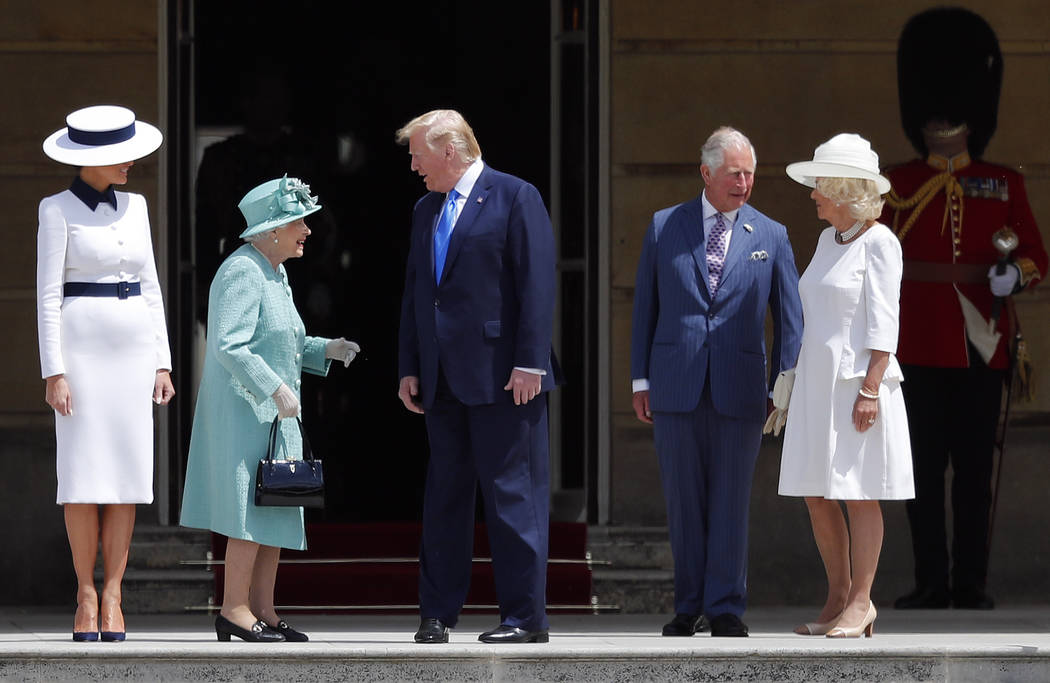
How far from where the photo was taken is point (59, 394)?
22.2 feet

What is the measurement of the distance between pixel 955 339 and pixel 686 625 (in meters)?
2.34

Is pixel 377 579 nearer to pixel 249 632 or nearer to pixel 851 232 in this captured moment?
pixel 249 632

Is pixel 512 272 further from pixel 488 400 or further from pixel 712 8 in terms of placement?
pixel 712 8

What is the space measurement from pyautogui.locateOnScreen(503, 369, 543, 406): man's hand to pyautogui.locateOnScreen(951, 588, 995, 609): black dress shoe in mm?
3041

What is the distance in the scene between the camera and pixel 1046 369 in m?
9.23

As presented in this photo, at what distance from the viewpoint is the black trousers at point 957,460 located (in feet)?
29.2

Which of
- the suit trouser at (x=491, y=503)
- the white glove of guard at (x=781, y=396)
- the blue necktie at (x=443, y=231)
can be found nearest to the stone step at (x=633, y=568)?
the white glove of guard at (x=781, y=396)

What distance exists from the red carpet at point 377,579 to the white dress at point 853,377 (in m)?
1.95

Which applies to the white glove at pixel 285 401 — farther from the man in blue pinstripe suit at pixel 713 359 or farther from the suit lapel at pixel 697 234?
the suit lapel at pixel 697 234

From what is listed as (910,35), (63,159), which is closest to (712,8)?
(910,35)

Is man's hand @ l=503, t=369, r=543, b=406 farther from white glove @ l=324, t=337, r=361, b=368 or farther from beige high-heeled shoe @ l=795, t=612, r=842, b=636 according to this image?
beige high-heeled shoe @ l=795, t=612, r=842, b=636

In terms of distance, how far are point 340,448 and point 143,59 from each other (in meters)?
2.19

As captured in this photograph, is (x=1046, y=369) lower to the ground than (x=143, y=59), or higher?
lower

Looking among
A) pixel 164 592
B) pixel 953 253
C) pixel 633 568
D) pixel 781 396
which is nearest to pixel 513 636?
pixel 781 396
